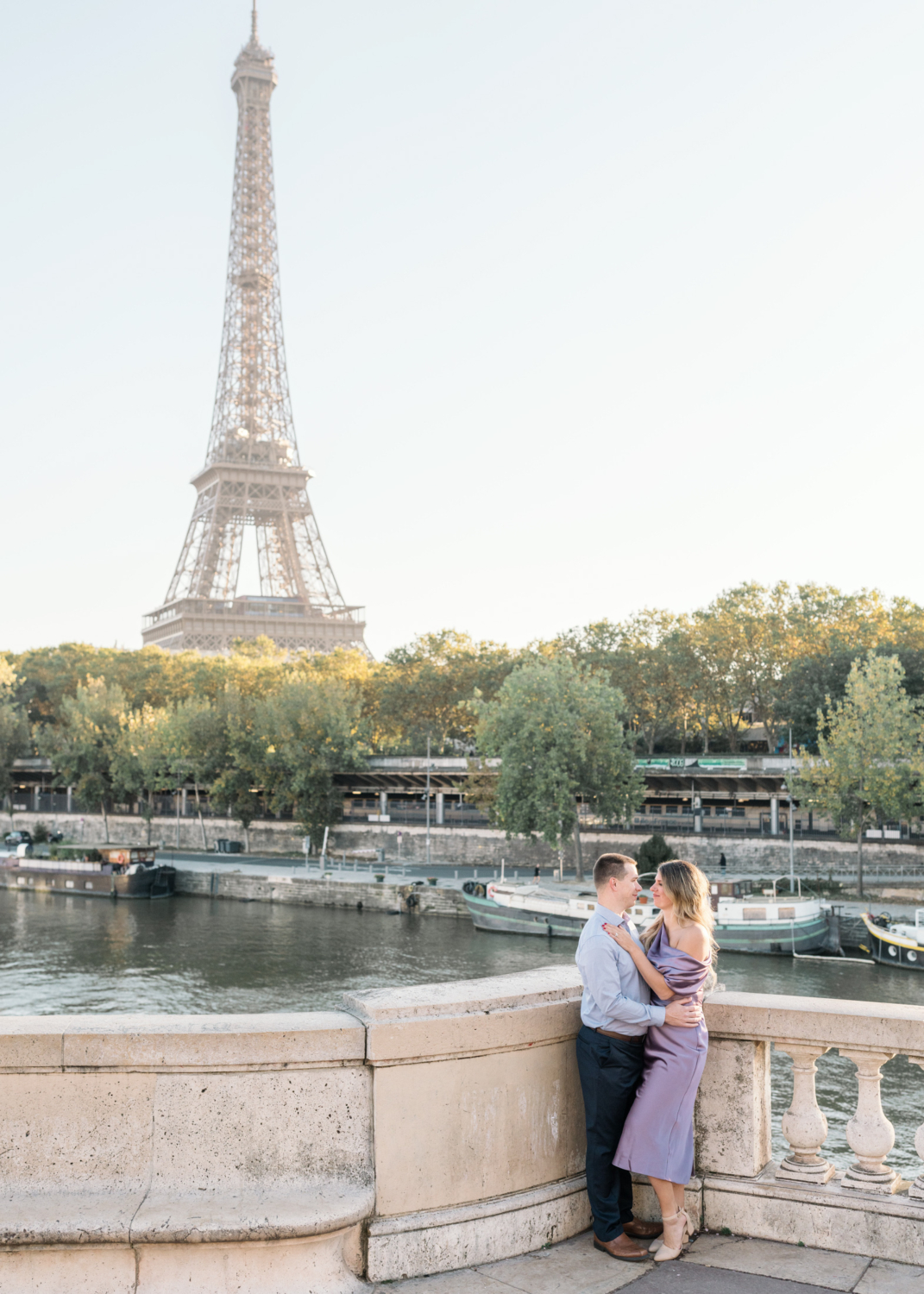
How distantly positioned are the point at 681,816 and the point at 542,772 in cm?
1261

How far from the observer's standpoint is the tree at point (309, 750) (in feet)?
206

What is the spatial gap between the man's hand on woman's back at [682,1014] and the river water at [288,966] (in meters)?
16.5

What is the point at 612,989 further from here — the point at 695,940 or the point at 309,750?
the point at 309,750

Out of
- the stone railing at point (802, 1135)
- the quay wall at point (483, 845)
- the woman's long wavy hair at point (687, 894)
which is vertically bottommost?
the quay wall at point (483, 845)

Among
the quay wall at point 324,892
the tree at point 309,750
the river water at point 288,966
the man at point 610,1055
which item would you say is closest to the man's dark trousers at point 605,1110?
the man at point 610,1055

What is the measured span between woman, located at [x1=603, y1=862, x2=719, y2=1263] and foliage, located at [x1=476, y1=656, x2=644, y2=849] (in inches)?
1762

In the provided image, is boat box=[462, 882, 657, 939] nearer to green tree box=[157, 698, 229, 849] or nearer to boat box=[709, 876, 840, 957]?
boat box=[709, 876, 840, 957]

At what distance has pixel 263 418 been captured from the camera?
114688 millimetres

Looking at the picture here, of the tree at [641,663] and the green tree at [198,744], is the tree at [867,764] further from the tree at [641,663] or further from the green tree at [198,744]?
the green tree at [198,744]

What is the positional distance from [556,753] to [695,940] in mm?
45297

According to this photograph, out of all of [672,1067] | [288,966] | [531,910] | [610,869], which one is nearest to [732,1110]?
[672,1067]

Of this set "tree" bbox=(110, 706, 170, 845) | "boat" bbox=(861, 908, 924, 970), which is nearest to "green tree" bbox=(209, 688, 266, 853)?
"tree" bbox=(110, 706, 170, 845)

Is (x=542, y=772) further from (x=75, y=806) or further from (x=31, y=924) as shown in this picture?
(x=75, y=806)

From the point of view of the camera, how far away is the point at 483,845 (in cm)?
6078
